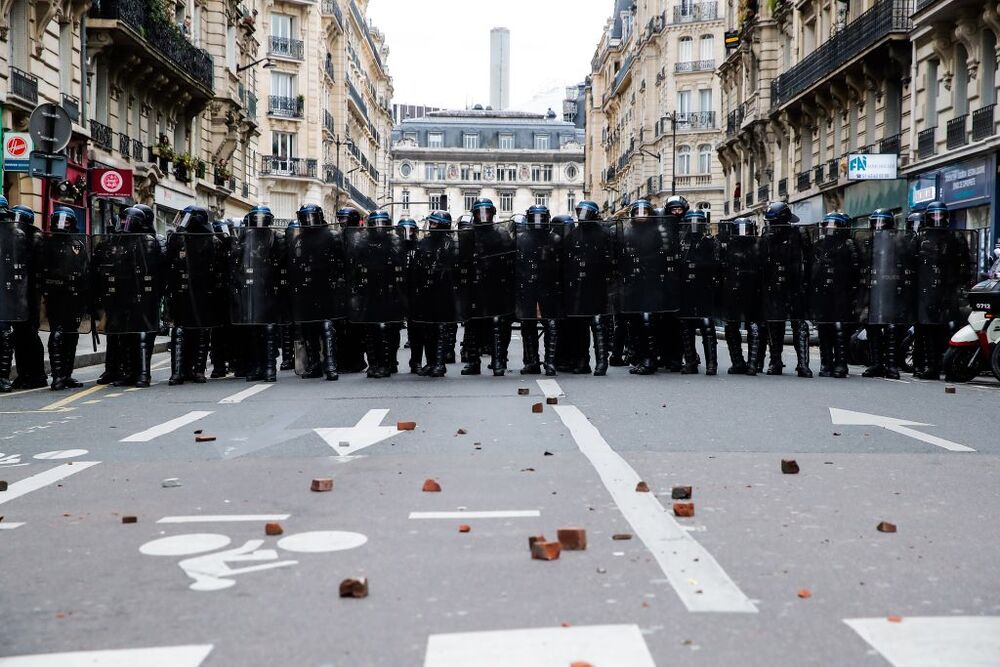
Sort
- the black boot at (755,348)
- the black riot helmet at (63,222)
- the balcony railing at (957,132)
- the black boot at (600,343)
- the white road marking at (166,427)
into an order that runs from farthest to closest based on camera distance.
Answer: the balcony railing at (957,132)
the black boot at (755,348)
the black boot at (600,343)
the black riot helmet at (63,222)
the white road marking at (166,427)

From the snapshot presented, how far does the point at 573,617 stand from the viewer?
3.84 meters

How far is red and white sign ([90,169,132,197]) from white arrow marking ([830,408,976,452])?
19.5m

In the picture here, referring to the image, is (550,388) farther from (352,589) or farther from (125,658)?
(125,658)

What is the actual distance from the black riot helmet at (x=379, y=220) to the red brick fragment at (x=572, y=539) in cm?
1041

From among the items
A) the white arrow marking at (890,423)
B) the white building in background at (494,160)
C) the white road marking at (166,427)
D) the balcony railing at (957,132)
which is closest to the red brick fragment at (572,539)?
the white arrow marking at (890,423)

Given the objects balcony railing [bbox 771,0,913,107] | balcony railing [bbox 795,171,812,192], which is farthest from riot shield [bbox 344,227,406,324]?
balcony railing [bbox 795,171,812,192]

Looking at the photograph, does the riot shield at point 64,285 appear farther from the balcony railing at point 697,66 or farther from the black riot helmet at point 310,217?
the balcony railing at point 697,66

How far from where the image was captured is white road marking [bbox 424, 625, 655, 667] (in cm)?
339

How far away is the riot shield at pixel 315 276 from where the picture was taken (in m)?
14.6

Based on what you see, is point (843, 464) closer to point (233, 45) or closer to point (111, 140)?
point (111, 140)

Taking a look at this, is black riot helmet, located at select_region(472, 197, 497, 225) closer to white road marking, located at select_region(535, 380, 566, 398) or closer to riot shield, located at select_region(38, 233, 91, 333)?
white road marking, located at select_region(535, 380, 566, 398)

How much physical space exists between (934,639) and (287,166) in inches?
2464

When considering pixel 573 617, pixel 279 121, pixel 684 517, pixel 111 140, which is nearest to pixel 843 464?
pixel 684 517

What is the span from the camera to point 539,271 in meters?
15.0
